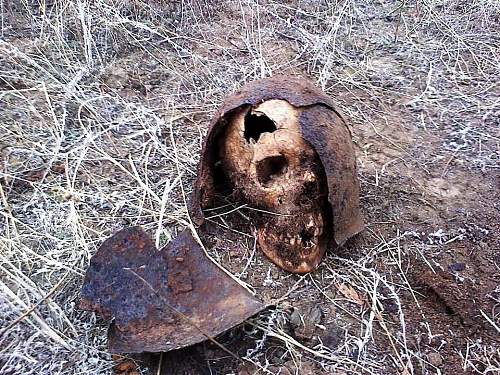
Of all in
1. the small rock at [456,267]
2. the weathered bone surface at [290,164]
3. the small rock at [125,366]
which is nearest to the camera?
the small rock at [125,366]

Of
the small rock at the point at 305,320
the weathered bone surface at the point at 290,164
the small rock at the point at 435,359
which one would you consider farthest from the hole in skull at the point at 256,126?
the small rock at the point at 435,359

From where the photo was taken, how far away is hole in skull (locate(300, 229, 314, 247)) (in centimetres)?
213

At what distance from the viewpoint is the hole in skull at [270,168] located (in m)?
2.12

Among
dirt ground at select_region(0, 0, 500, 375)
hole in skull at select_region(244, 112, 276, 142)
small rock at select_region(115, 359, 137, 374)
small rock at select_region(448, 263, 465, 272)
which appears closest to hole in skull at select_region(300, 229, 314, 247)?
dirt ground at select_region(0, 0, 500, 375)

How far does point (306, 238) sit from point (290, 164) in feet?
0.96

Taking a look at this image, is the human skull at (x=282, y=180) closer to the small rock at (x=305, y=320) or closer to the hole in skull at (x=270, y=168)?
the hole in skull at (x=270, y=168)

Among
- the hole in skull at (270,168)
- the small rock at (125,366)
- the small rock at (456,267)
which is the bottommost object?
the small rock at (125,366)

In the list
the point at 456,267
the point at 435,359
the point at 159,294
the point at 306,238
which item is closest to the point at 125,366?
the point at 159,294

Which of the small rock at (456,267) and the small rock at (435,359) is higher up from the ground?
the small rock at (456,267)

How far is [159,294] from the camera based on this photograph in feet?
6.45

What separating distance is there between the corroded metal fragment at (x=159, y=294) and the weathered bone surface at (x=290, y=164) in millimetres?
284

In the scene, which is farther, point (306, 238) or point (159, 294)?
point (306, 238)

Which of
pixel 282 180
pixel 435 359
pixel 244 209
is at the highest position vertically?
pixel 282 180

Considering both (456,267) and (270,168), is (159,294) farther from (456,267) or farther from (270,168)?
(456,267)
